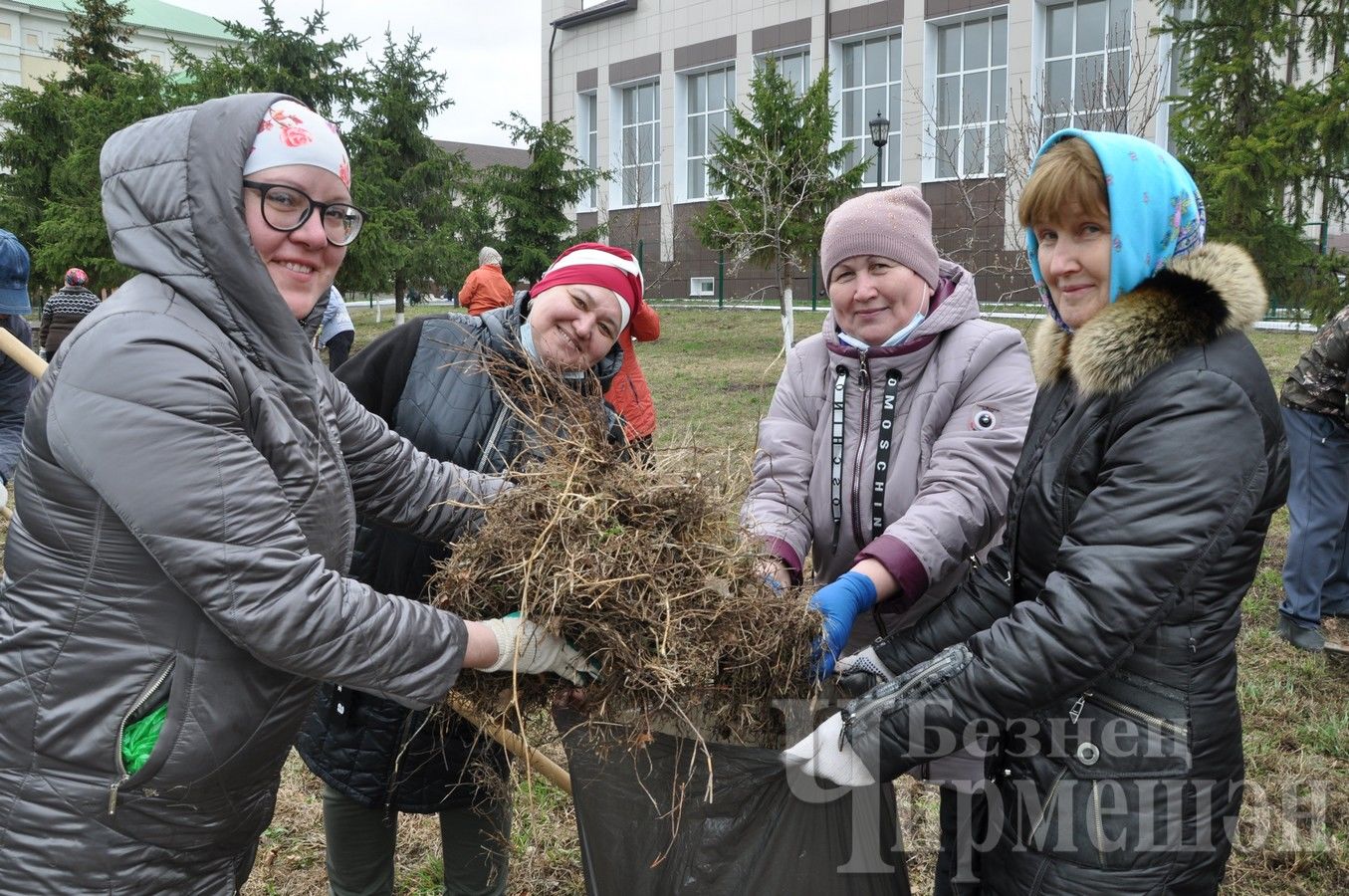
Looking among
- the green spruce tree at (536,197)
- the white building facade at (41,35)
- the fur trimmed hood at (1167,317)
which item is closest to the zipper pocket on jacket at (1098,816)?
the fur trimmed hood at (1167,317)

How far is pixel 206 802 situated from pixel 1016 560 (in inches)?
52.5

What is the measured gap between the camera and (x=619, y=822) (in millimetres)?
1693

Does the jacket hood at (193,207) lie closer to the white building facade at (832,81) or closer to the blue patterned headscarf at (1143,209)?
the blue patterned headscarf at (1143,209)

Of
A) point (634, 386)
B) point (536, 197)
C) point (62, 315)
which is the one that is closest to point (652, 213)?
point (536, 197)

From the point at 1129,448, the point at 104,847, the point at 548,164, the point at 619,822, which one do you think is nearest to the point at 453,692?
the point at 619,822

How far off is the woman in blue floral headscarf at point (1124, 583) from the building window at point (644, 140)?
2703 centimetres

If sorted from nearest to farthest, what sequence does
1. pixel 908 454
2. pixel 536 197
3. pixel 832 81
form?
pixel 908 454 < pixel 536 197 < pixel 832 81

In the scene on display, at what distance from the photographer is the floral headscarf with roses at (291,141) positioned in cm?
142

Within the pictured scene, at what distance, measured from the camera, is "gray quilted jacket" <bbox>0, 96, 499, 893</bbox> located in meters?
1.27

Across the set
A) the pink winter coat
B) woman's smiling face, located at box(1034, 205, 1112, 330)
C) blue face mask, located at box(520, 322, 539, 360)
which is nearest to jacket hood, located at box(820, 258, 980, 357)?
the pink winter coat

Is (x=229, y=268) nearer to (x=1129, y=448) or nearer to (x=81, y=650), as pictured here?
(x=81, y=650)

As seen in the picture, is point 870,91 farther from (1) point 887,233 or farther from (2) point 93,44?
(1) point 887,233

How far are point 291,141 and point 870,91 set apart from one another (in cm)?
2511

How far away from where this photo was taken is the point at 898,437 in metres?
2.10
